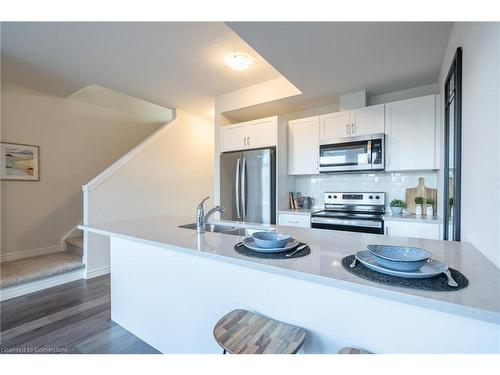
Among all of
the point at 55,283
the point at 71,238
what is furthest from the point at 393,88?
the point at 71,238

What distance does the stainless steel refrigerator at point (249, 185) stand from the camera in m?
3.27

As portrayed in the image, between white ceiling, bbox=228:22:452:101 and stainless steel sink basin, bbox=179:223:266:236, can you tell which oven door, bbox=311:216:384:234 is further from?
white ceiling, bbox=228:22:452:101

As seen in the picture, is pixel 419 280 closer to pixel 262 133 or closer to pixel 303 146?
pixel 303 146

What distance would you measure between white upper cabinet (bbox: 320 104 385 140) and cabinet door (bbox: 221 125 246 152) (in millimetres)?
1114

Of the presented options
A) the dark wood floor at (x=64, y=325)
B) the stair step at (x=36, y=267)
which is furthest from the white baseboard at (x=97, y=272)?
the dark wood floor at (x=64, y=325)

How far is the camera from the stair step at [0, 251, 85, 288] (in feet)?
8.88

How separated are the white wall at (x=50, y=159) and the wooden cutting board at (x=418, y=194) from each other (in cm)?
475

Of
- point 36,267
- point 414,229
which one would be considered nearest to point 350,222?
point 414,229

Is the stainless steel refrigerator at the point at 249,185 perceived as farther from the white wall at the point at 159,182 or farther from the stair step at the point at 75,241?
the stair step at the point at 75,241

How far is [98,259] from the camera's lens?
3.31 m

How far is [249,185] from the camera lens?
11.3 ft

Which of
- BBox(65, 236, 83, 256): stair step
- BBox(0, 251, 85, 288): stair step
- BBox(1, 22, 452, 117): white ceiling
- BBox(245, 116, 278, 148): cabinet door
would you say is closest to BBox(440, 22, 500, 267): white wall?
BBox(1, 22, 452, 117): white ceiling

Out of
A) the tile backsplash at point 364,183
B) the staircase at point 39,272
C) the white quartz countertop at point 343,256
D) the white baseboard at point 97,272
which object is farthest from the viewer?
the white baseboard at point 97,272
